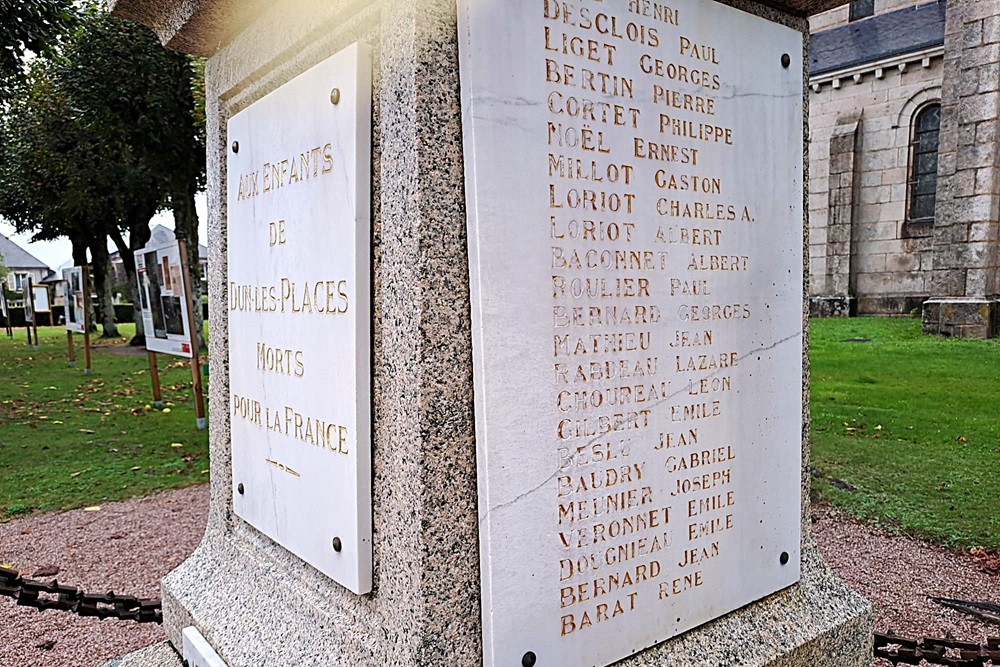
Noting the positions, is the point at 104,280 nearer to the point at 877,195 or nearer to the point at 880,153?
the point at 877,195

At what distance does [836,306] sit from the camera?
18.2 metres

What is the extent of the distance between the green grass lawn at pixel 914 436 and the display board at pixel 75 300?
1313 cm

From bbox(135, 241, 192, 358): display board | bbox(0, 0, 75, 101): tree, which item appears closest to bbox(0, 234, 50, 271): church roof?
bbox(0, 0, 75, 101): tree

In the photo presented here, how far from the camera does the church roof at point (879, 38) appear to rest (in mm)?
17469

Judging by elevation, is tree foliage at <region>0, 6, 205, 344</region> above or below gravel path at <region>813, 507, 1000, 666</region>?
above

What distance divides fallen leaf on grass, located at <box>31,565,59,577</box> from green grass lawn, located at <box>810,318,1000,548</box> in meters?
5.28

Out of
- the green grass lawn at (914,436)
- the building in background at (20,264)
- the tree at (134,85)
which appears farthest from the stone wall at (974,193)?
the building in background at (20,264)

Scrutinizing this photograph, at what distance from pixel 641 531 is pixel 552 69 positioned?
3.79 ft

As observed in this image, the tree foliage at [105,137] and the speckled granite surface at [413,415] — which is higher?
the tree foliage at [105,137]

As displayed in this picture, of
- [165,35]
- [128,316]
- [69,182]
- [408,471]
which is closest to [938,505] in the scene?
[408,471]

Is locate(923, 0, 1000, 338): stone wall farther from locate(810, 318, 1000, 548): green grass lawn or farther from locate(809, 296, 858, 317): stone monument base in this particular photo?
locate(809, 296, 858, 317): stone monument base

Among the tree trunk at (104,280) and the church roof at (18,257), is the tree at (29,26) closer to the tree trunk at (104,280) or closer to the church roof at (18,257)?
the tree trunk at (104,280)

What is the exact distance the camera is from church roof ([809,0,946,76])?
17.5 meters

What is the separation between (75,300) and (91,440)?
8332 mm
